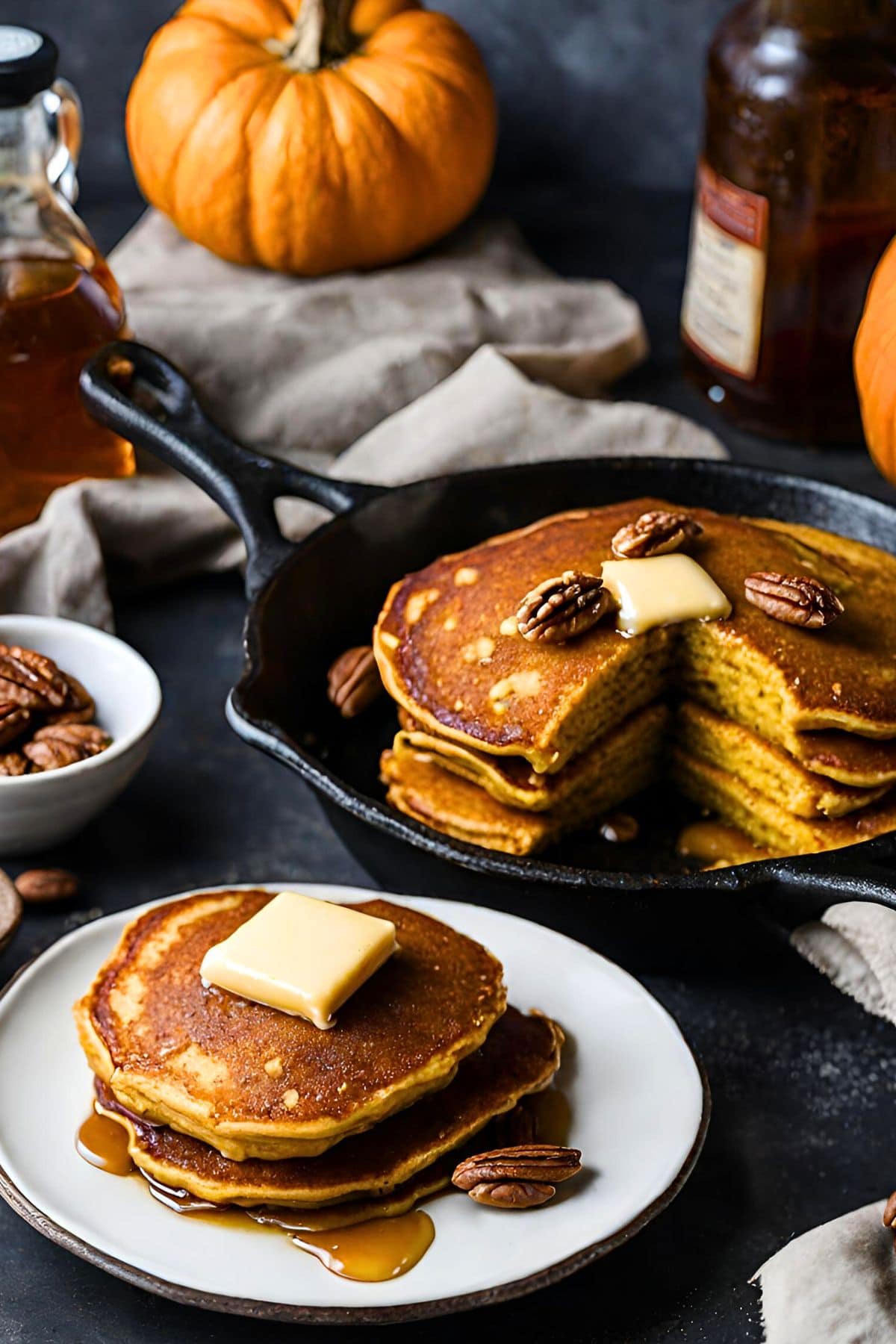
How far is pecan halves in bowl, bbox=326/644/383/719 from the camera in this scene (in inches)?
70.8

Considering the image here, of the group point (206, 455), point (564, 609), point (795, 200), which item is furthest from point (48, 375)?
point (795, 200)

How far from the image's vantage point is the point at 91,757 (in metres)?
1.69

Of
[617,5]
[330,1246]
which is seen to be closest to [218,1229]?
[330,1246]

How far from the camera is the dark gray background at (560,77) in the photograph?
297 cm

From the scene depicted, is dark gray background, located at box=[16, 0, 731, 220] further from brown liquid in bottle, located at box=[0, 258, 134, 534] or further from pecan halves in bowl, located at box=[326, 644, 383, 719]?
pecan halves in bowl, located at box=[326, 644, 383, 719]

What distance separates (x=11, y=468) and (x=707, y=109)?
1.13 m

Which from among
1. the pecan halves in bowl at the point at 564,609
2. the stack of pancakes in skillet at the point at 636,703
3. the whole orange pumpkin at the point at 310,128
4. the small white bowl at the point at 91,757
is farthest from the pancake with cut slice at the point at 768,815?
the whole orange pumpkin at the point at 310,128

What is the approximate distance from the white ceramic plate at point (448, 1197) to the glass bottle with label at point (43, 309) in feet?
2.96

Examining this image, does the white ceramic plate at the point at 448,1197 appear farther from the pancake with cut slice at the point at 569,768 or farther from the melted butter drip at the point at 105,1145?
the pancake with cut slice at the point at 569,768

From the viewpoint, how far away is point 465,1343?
1.22 m

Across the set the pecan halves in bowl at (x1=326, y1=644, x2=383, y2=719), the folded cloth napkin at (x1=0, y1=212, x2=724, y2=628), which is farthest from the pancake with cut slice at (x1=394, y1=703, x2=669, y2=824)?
the folded cloth napkin at (x1=0, y1=212, x2=724, y2=628)

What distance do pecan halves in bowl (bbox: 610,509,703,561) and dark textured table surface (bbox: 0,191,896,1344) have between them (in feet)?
1.39

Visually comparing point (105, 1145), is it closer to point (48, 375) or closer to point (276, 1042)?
point (276, 1042)

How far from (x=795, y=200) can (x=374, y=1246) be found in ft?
5.18
